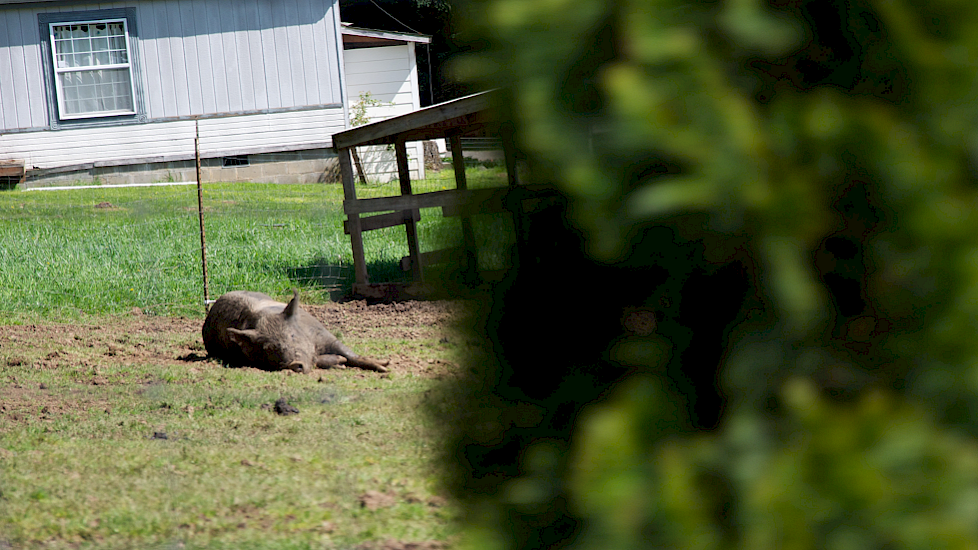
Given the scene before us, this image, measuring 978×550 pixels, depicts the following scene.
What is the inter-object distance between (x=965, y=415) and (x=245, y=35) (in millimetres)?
17415

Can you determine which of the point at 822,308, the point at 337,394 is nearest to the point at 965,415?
the point at 822,308

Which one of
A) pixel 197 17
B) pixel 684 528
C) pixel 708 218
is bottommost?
pixel 684 528

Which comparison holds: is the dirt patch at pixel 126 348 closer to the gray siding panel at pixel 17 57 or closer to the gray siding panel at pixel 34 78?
the gray siding panel at pixel 34 78

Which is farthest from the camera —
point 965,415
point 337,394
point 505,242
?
point 337,394

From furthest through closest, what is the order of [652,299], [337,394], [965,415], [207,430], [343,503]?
1. [337,394]
2. [207,430]
3. [343,503]
4. [652,299]
5. [965,415]

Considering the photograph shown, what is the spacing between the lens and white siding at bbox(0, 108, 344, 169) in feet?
55.8

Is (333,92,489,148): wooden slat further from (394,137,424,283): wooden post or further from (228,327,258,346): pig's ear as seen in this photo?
(228,327,258,346): pig's ear

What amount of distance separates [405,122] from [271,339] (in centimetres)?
291

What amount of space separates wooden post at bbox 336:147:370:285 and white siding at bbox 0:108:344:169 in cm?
778

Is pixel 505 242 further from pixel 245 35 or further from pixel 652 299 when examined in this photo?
pixel 245 35

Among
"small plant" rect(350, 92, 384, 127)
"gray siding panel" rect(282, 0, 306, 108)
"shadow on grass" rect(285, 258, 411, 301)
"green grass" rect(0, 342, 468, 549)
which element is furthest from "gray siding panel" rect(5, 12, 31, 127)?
"green grass" rect(0, 342, 468, 549)

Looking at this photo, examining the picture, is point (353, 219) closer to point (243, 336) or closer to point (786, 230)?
point (243, 336)

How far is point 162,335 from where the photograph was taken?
8.77 m

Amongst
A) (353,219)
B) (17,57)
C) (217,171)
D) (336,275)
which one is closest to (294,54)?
(217,171)
